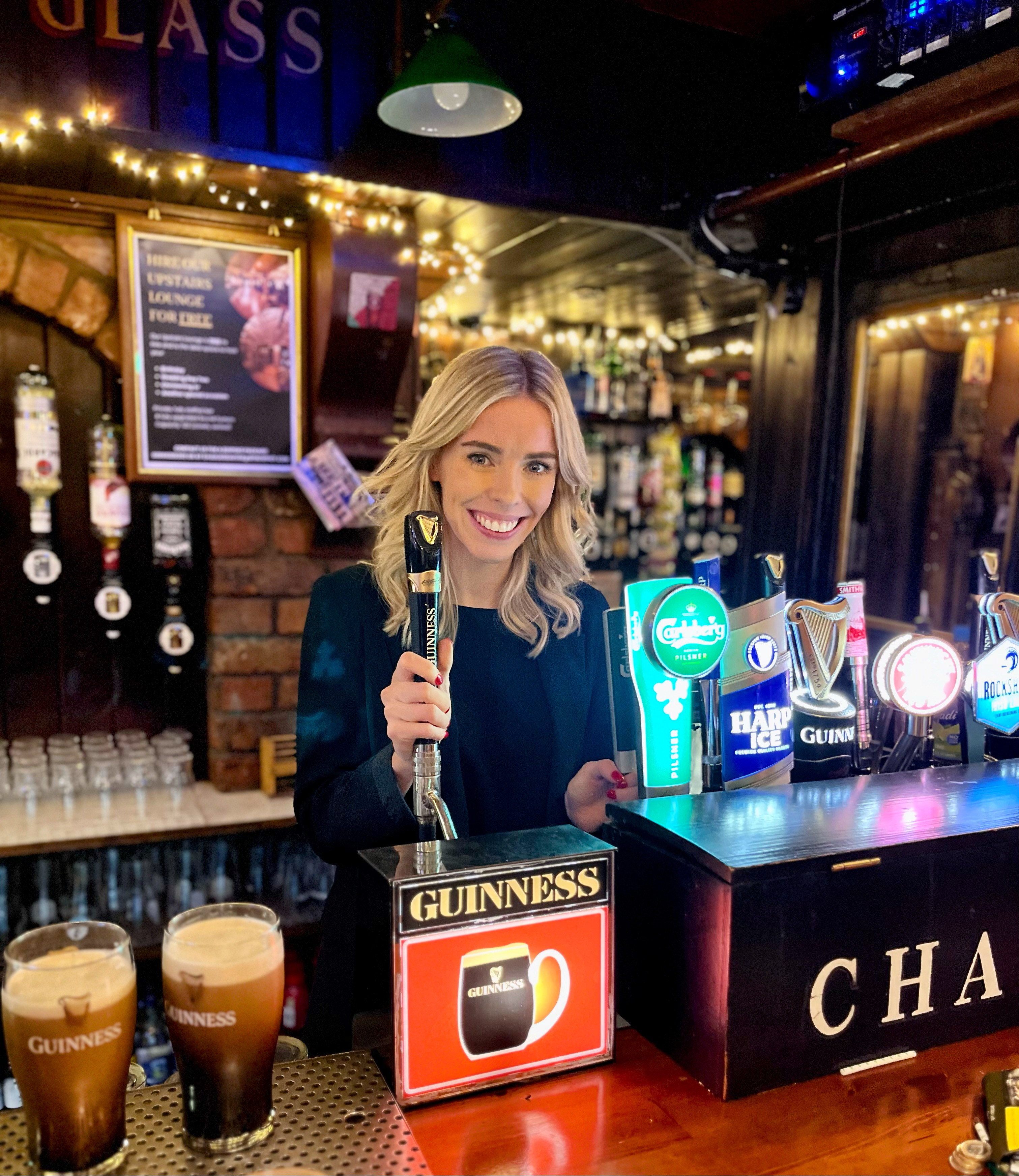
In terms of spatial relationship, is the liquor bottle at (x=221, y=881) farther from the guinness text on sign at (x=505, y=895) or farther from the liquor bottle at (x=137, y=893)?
the guinness text on sign at (x=505, y=895)

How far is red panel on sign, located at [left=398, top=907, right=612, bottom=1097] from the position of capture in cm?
93

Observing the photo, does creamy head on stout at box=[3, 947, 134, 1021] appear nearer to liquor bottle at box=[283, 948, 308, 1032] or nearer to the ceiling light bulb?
the ceiling light bulb

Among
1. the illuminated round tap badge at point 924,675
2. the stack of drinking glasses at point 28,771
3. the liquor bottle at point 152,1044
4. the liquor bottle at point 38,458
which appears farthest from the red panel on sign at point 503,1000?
the liquor bottle at point 38,458

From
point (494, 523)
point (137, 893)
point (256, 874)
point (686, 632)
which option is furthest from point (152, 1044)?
point (686, 632)

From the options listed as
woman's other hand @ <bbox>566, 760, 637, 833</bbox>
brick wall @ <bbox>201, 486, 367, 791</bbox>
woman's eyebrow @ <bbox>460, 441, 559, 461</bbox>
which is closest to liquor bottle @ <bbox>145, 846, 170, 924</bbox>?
brick wall @ <bbox>201, 486, 367, 791</bbox>

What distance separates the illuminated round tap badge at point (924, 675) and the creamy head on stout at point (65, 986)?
110 centimetres

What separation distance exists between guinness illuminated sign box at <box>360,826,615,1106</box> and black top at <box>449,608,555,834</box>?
1.77ft

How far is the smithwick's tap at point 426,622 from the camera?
101cm

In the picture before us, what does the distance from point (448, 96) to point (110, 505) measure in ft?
5.34

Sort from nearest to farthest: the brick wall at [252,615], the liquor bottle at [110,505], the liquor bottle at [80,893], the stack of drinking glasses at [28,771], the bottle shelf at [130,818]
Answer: the bottle shelf at [130,818]
the liquor bottle at [80,893]
the stack of drinking glasses at [28,771]
the liquor bottle at [110,505]
the brick wall at [252,615]

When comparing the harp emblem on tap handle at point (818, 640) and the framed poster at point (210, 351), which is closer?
the harp emblem on tap handle at point (818, 640)

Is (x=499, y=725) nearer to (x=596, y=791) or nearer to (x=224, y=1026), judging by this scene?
(x=596, y=791)

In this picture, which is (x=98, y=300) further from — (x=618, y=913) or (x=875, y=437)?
(x=875, y=437)

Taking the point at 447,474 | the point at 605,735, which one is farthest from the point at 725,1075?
the point at 447,474
